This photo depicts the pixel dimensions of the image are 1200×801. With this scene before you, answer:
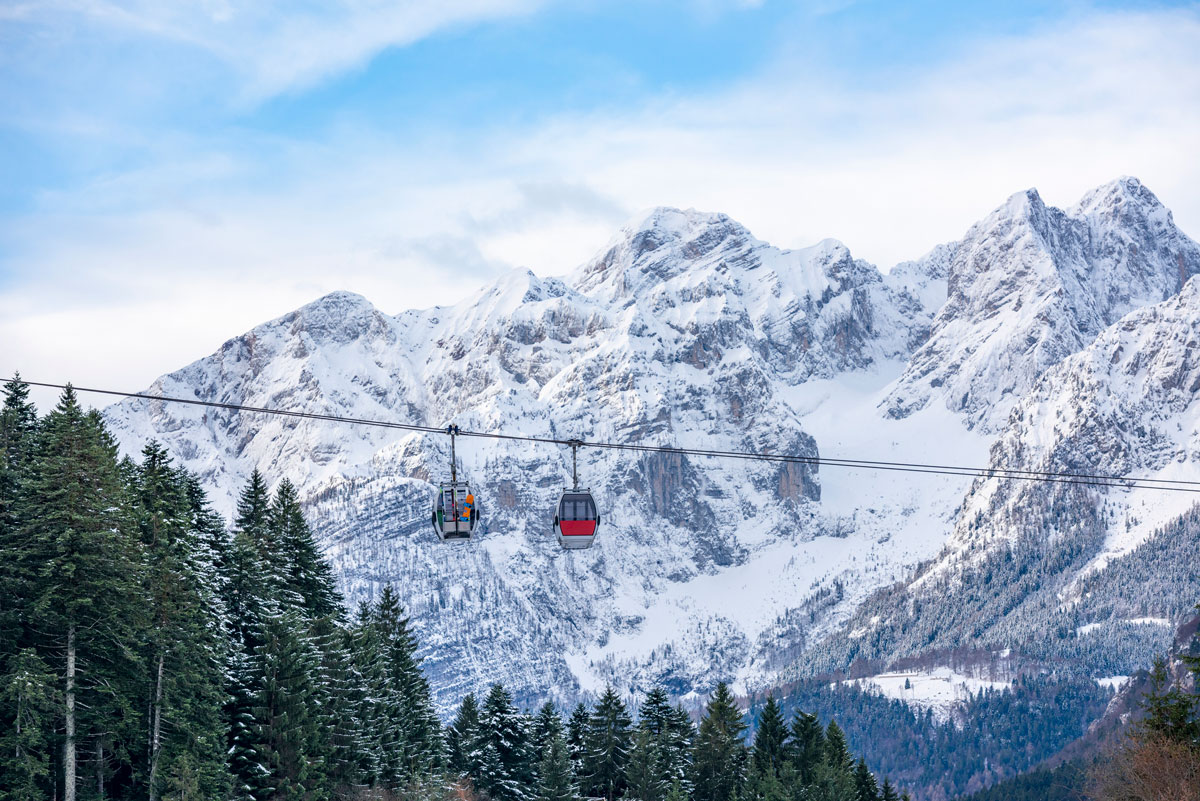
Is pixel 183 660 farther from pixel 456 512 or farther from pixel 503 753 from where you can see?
pixel 503 753

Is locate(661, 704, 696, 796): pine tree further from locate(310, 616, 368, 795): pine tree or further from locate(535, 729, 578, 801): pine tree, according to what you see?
locate(310, 616, 368, 795): pine tree

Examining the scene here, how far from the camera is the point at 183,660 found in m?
67.0

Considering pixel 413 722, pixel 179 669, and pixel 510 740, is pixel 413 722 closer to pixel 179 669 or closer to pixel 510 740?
pixel 510 740

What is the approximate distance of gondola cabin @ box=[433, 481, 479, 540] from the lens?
60906 millimetres

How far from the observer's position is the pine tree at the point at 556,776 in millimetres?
101625

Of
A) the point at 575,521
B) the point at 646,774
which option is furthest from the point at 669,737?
the point at 575,521

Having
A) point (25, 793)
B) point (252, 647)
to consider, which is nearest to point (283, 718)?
point (252, 647)

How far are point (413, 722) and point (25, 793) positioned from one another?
38.7m

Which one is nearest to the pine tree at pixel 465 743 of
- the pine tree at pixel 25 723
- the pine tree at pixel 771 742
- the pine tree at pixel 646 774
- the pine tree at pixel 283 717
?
the pine tree at pixel 646 774

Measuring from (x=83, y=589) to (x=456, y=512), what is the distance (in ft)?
50.0

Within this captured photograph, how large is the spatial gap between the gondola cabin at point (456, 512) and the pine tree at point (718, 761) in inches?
2029

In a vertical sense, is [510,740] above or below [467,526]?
below

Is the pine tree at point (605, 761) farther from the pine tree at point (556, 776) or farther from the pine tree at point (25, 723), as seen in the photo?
the pine tree at point (25, 723)

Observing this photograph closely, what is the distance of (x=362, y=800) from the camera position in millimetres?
79125
